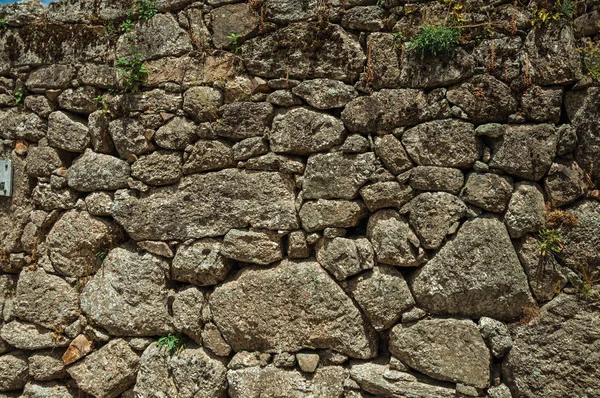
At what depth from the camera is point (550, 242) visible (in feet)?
10.5

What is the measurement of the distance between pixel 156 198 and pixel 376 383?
6.93ft

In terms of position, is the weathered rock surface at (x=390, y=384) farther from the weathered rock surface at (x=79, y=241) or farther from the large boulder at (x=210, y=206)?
the weathered rock surface at (x=79, y=241)

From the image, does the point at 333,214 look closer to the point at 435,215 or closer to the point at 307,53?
the point at 435,215

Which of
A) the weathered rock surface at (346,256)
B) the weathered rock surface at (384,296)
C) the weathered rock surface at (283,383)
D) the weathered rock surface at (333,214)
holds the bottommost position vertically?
the weathered rock surface at (283,383)

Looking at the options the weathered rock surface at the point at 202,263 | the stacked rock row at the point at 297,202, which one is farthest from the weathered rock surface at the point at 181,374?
the weathered rock surface at the point at 202,263

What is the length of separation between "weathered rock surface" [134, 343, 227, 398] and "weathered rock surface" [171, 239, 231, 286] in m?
0.54

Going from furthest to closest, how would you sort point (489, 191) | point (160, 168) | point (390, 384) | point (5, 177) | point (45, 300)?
point (5, 177) → point (45, 300) → point (160, 168) → point (390, 384) → point (489, 191)

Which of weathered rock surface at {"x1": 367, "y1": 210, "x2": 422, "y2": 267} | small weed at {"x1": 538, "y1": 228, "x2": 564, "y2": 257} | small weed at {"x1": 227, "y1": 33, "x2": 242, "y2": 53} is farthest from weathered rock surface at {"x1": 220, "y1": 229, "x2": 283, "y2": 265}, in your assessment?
small weed at {"x1": 538, "y1": 228, "x2": 564, "y2": 257}

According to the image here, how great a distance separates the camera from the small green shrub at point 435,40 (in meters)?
3.36

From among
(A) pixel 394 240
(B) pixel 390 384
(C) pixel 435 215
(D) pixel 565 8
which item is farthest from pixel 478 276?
(D) pixel 565 8

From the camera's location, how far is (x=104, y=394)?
402 cm

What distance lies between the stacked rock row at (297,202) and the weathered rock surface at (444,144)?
13 mm

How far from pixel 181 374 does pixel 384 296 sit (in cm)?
164

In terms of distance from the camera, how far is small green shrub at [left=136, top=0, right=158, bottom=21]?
13.3ft
